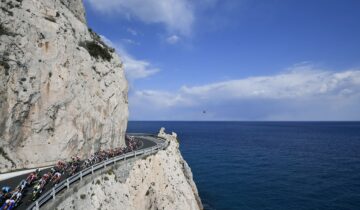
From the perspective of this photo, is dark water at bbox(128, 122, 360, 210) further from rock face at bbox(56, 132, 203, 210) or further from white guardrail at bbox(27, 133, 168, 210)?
white guardrail at bbox(27, 133, 168, 210)

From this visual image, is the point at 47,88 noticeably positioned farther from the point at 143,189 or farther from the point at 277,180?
the point at 277,180

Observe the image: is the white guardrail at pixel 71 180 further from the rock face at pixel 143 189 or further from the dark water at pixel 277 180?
the dark water at pixel 277 180

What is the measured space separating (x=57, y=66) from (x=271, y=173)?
52.2m

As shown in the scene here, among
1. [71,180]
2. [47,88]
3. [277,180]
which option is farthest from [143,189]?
[277,180]

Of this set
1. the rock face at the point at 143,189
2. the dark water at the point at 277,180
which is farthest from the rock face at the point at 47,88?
the dark water at the point at 277,180

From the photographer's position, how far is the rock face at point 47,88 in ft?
91.9

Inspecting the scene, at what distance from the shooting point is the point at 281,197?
48250mm

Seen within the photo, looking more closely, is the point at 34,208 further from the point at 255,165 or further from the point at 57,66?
the point at 255,165

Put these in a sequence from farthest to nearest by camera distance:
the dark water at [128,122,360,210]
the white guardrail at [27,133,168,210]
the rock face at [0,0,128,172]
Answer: the dark water at [128,122,360,210], the rock face at [0,0,128,172], the white guardrail at [27,133,168,210]

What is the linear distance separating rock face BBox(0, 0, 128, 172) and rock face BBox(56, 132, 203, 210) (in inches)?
326

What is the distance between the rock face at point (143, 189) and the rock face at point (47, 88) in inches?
326

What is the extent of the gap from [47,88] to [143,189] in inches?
628

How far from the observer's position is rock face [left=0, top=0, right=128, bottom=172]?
2802 cm

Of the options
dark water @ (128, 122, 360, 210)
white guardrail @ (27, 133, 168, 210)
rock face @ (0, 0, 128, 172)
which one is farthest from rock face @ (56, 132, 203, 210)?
dark water @ (128, 122, 360, 210)
